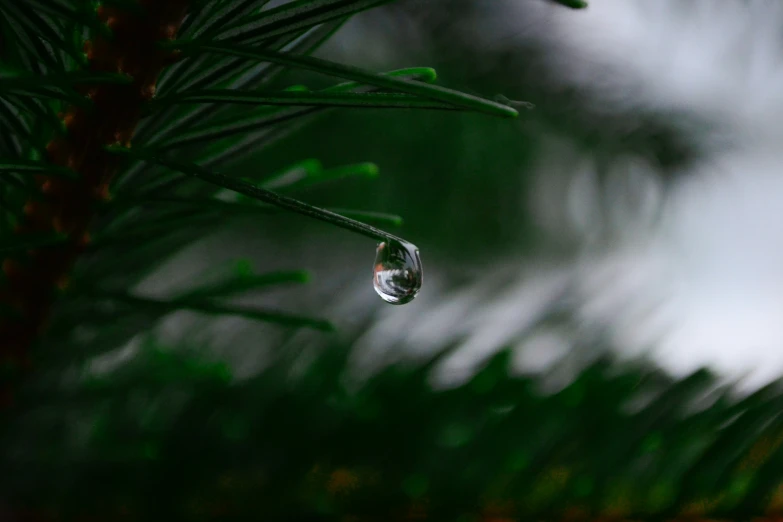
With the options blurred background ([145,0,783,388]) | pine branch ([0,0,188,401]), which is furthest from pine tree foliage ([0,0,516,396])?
blurred background ([145,0,783,388])

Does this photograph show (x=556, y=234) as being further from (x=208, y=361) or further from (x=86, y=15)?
(x=86, y=15)

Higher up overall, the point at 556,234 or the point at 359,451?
the point at 556,234

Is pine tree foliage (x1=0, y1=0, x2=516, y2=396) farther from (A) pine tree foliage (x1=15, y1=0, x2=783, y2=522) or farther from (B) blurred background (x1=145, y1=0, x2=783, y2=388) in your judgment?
(B) blurred background (x1=145, y1=0, x2=783, y2=388)

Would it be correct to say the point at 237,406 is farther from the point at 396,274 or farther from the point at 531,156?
the point at 531,156

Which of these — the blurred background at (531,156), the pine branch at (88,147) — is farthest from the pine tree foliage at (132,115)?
the blurred background at (531,156)

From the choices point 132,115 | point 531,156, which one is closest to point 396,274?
point 132,115

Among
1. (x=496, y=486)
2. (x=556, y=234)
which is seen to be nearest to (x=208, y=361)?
(x=496, y=486)
